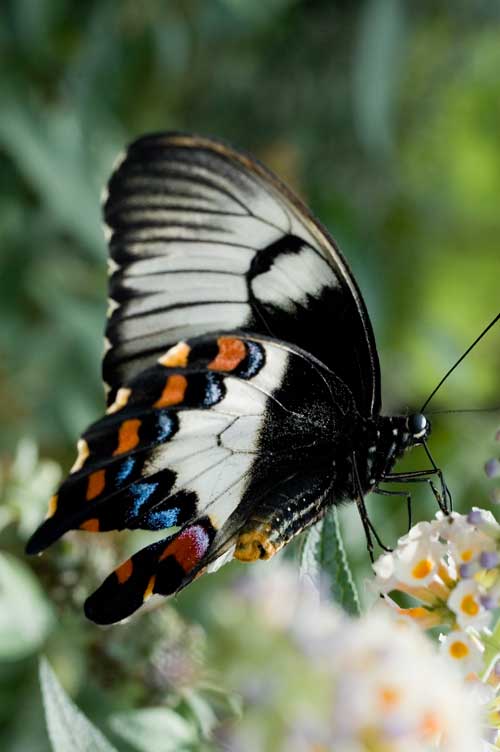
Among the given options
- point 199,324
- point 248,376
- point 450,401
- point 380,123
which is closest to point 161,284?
point 199,324

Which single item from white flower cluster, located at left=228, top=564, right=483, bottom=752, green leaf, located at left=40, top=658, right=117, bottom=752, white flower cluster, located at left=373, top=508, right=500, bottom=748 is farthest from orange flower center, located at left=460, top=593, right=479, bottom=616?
green leaf, located at left=40, top=658, right=117, bottom=752

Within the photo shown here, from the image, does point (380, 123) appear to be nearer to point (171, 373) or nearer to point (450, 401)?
point (450, 401)

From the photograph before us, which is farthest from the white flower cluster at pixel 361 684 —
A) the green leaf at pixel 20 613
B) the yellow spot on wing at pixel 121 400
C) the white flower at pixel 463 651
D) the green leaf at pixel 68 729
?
the green leaf at pixel 20 613

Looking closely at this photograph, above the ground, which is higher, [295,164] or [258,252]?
[295,164]

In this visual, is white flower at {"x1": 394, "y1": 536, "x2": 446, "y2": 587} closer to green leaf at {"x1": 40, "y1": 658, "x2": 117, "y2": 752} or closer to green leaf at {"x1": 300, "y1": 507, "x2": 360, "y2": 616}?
green leaf at {"x1": 300, "y1": 507, "x2": 360, "y2": 616}

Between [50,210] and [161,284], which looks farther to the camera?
[50,210]

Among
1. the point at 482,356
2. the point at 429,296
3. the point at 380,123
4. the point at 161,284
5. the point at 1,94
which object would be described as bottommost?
the point at 482,356

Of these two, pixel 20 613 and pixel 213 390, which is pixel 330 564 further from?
pixel 20 613

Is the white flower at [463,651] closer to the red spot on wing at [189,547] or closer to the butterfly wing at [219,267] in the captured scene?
the red spot on wing at [189,547]
